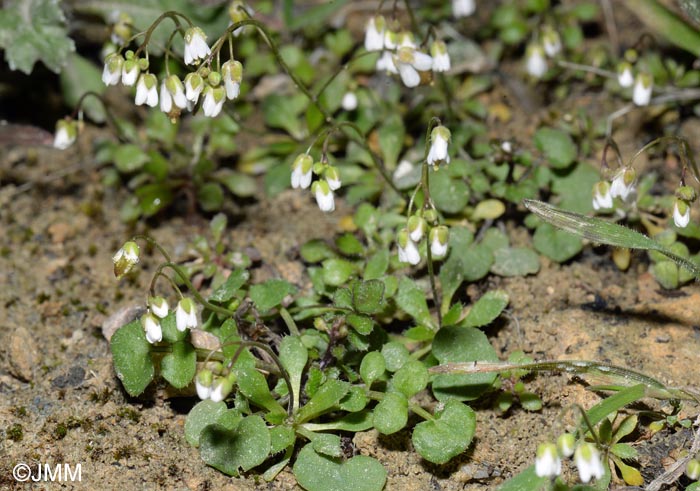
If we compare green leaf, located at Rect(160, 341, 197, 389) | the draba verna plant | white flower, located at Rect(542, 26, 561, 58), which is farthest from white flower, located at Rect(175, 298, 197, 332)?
white flower, located at Rect(542, 26, 561, 58)

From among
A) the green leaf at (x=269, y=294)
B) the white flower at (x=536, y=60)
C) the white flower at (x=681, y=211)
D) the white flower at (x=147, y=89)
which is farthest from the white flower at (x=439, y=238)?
the white flower at (x=536, y=60)

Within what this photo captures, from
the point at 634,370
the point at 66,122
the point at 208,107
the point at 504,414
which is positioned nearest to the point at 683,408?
the point at 634,370

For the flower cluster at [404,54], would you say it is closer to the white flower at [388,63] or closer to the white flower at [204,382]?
the white flower at [388,63]

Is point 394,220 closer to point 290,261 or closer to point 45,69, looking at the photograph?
point 290,261

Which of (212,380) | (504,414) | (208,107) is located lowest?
(504,414)

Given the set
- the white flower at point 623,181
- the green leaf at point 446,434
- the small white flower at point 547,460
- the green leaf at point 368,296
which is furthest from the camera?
the white flower at point 623,181

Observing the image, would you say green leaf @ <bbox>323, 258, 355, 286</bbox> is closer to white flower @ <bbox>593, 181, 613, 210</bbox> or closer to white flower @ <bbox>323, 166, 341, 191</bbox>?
white flower @ <bbox>323, 166, 341, 191</bbox>

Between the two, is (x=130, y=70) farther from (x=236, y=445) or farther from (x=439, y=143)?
(x=236, y=445)
